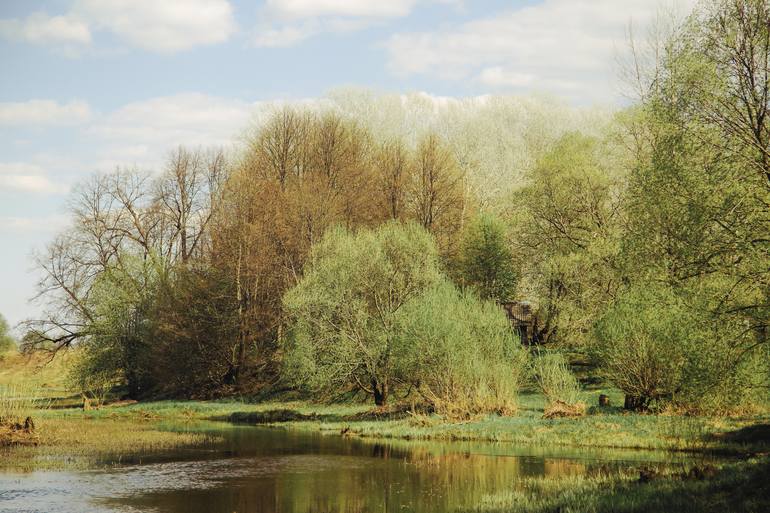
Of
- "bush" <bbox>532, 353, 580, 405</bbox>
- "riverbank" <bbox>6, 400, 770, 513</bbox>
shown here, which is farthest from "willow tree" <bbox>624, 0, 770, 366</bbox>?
"bush" <bbox>532, 353, 580, 405</bbox>

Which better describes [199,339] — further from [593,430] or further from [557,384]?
[593,430]

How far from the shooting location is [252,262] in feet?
190

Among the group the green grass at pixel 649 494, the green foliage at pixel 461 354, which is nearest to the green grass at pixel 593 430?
the green foliage at pixel 461 354

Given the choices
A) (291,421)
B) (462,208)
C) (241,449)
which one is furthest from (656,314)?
(462,208)

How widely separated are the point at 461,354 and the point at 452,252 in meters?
32.2

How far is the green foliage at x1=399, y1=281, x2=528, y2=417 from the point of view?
3503cm

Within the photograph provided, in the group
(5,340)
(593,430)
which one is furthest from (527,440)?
(5,340)

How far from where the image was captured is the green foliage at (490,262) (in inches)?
2395

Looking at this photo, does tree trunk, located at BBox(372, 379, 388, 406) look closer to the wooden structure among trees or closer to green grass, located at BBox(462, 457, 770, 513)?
the wooden structure among trees

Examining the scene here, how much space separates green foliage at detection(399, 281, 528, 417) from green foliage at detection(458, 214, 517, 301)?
22.2 metres

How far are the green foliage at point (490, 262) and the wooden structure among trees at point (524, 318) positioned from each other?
1.95 meters

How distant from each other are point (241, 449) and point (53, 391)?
47.9 meters

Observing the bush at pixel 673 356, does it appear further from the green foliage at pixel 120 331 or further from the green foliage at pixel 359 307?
the green foliage at pixel 120 331

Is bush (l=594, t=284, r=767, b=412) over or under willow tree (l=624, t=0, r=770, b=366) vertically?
under
